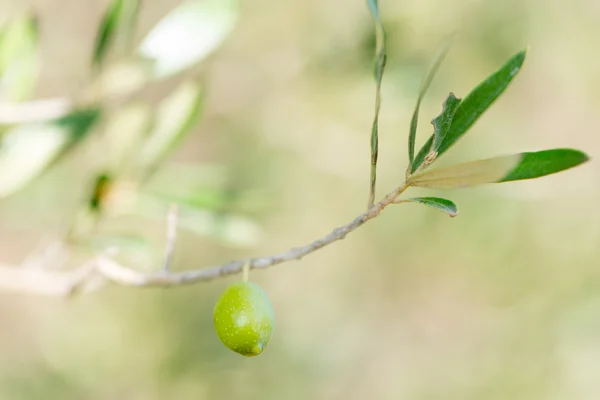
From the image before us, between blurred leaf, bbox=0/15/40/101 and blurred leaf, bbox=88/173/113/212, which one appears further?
blurred leaf, bbox=88/173/113/212

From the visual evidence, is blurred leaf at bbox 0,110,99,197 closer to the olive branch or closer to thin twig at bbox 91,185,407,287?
the olive branch

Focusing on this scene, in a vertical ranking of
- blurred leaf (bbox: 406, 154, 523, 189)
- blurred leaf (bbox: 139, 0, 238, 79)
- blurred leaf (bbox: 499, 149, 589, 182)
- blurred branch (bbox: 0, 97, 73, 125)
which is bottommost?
blurred branch (bbox: 0, 97, 73, 125)

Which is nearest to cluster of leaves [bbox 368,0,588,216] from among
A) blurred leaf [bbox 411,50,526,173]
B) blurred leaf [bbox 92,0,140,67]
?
blurred leaf [bbox 411,50,526,173]

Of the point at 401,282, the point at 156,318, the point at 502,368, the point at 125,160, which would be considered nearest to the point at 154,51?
the point at 125,160

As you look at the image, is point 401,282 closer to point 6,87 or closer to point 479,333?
point 479,333

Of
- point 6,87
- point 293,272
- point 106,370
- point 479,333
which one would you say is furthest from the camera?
point 293,272

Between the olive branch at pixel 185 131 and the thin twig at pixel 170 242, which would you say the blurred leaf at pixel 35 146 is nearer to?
the olive branch at pixel 185 131

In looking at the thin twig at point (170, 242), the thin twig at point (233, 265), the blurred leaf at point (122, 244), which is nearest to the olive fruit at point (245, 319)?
the thin twig at point (233, 265)
